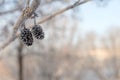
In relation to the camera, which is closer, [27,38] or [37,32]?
[27,38]

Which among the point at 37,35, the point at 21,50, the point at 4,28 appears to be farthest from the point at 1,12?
the point at 21,50

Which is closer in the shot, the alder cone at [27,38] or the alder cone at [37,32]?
the alder cone at [27,38]

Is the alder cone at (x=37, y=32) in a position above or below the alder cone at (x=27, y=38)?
above

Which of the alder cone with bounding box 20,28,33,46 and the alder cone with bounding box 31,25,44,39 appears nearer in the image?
the alder cone with bounding box 20,28,33,46

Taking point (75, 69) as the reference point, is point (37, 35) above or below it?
below

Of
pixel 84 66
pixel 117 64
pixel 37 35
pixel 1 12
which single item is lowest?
pixel 37 35

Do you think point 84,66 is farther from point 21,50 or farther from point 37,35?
point 37,35

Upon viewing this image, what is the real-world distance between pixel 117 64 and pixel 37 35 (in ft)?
153

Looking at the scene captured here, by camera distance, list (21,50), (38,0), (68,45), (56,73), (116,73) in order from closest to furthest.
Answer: (38,0) < (21,50) < (56,73) < (68,45) < (116,73)

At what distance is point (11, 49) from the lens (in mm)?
20938

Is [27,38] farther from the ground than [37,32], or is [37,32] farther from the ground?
[37,32]

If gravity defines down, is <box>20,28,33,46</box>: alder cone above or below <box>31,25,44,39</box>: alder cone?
below

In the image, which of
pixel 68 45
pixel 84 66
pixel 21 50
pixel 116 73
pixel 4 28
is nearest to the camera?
pixel 4 28

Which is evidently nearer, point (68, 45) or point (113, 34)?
point (68, 45)
